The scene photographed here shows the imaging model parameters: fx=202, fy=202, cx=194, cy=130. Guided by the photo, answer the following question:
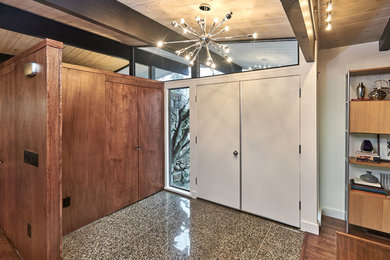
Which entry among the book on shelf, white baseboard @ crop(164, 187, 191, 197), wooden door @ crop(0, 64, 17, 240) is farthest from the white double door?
wooden door @ crop(0, 64, 17, 240)

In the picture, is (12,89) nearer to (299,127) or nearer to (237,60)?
(237,60)

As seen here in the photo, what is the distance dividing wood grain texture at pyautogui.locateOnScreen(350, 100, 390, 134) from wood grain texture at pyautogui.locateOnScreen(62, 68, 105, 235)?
131 inches

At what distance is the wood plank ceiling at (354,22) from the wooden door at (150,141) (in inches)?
106

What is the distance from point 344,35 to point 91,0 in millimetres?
2880

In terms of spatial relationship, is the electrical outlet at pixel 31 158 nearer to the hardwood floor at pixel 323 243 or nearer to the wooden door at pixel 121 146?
the wooden door at pixel 121 146

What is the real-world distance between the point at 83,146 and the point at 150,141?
1.22m

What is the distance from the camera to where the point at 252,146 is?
9.87 ft

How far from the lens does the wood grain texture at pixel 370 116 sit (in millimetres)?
2381

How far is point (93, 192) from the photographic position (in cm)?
282

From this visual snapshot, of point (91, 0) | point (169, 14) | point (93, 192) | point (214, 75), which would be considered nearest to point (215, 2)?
point (169, 14)

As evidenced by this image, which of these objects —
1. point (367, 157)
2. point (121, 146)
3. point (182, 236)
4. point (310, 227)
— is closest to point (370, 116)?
point (367, 157)

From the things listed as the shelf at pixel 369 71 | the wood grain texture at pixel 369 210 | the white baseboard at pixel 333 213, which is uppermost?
the shelf at pixel 369 71

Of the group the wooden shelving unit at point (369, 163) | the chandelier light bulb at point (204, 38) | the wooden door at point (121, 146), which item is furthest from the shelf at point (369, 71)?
the wooden door at point (121, 146)

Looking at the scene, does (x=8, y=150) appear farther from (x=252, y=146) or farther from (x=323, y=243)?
(x=323, y=243)
